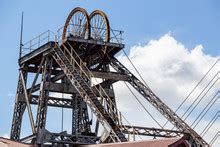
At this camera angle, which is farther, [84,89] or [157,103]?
[157,103]

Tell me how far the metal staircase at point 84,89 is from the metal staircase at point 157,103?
12.3 ft

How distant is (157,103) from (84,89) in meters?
7.22

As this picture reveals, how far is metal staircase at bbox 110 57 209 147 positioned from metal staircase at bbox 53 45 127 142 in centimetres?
374

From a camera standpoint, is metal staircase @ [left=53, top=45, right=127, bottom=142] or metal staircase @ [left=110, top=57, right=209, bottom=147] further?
metal staircase @ [left=110, top=57, right=209, bottom=147]

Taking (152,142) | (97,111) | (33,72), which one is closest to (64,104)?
(33,72)

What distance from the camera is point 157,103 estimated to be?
4950cm

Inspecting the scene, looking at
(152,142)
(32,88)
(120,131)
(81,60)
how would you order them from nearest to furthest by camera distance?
(152,142) < (120,131) < (81,60) < (32,88)

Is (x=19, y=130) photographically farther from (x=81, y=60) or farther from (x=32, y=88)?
(x=81, y=60)

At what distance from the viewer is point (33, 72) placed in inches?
2124

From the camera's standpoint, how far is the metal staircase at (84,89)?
41.7 m

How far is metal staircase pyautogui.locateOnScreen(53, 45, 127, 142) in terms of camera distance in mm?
41719


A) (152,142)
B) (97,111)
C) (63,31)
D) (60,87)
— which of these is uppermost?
(63,31)

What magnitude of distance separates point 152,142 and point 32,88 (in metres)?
23.3

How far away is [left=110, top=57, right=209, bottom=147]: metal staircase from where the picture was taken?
46.7 metres
